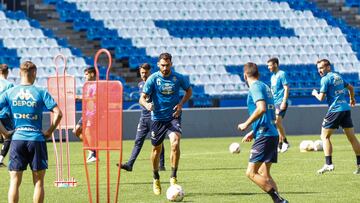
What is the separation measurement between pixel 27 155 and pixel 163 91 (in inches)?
188

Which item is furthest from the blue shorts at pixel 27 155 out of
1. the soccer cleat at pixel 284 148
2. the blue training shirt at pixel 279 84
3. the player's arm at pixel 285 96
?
the soccer cleat at pixel 284 148

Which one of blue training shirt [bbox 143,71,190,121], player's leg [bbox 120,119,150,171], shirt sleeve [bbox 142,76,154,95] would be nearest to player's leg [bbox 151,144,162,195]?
blue training shirt [bbox 143,71,190,121]

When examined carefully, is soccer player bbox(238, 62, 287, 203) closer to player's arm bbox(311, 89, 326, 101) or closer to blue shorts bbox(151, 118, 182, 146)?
blue shorts bbox(151, 118, 182, 146)

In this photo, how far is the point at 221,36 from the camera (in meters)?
42.5

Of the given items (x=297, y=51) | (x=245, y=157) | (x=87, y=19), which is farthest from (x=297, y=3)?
(x=245, y=157)

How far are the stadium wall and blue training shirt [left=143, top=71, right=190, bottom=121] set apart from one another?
16307 mm

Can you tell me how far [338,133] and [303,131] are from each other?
1.50m

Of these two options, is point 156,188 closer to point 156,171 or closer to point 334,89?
point 156,171

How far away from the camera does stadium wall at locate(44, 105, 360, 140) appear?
1307 inches

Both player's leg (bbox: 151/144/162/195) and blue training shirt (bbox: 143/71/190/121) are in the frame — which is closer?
player's leg (bbox: 151/144/162/195)

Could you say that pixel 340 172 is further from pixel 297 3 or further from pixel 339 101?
pixel 297 3

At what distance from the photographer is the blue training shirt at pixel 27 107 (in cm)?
1195

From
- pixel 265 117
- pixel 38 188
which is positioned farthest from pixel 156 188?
pixel 38 188

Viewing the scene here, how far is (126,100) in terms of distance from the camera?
34938 millimetres
